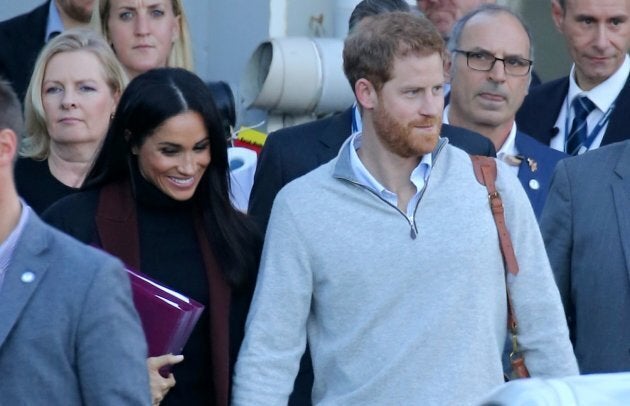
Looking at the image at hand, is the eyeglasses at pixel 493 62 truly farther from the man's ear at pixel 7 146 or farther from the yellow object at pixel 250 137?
the man's ear at pixel 7 146

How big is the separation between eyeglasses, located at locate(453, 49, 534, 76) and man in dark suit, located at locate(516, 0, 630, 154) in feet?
1.74

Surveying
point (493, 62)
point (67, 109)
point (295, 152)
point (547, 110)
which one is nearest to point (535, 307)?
point (295, 152)

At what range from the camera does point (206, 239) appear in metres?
4.99

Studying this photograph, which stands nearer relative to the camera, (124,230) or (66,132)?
(124,230)

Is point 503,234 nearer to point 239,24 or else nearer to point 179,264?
point 179,264

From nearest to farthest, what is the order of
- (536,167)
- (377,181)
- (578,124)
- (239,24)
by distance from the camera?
(377,181)
(536,167)
(578,124)
(239,24)

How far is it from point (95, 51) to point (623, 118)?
2.15m

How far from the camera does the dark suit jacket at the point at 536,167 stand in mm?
6105

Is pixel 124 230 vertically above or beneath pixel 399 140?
beneath

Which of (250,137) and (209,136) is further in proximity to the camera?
(250,137)

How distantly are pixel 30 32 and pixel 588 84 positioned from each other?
92.6 inches

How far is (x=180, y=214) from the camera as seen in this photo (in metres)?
5.06

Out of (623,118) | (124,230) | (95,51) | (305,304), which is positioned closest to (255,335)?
(305,304)

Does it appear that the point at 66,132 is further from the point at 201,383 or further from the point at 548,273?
the point at 548,273
